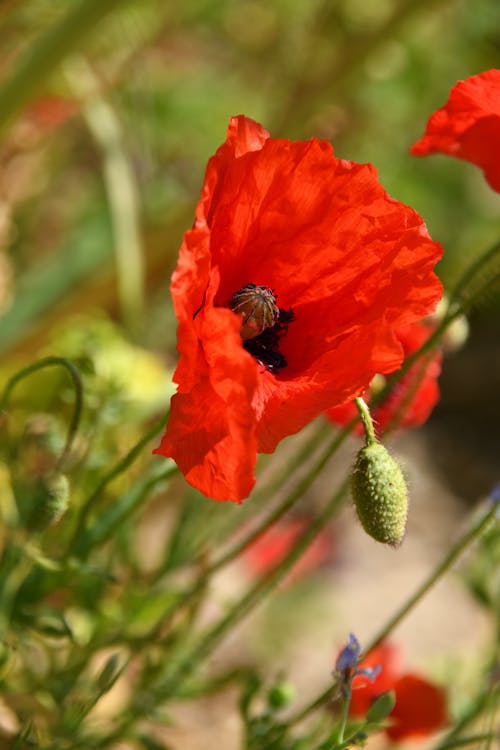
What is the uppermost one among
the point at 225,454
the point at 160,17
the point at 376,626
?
the point at 160,17

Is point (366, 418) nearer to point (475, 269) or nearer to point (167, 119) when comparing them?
point (475, 269)

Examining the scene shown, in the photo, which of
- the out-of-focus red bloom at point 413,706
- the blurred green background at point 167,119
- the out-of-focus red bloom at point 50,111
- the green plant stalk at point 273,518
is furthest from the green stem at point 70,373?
the out-of-focus red bloom at point 50,111

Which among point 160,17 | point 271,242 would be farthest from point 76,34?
point 271,242

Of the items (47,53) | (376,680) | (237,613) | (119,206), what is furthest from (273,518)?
(119,206)

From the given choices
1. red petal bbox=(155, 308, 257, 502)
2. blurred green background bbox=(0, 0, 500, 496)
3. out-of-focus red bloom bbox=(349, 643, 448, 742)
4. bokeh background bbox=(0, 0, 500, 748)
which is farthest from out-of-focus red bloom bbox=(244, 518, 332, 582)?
red petal bbox=(155, 308, 257, 502)

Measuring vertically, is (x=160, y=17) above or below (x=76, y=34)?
above

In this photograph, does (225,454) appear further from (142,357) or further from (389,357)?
(142,357)
